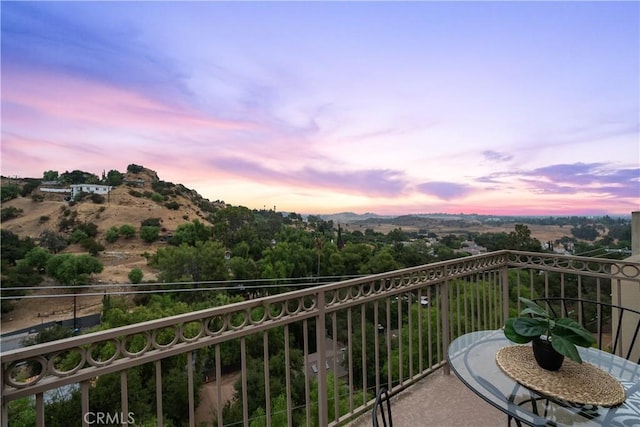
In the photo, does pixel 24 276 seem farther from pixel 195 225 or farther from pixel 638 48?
pixel 638 48

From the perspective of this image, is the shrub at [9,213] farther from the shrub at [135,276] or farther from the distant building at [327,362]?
the distant building at [327,362]

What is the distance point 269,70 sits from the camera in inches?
303

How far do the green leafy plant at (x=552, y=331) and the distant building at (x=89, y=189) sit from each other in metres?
43.7

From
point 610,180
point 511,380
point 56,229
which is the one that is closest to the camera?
point 511,380

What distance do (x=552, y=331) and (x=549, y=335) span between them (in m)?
0.02

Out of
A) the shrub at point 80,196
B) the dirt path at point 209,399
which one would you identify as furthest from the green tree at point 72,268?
the dirt path at point 209,399

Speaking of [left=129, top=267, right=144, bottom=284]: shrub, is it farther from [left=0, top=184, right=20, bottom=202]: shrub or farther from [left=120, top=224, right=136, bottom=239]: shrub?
[left=0, top=184, right=20, bottom=202]: shrub

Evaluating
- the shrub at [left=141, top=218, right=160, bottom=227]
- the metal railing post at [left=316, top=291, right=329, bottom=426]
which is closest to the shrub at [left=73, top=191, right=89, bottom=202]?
the shrub at [left=141, top=218, right=160, bottom=227]

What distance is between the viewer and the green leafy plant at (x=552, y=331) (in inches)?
48.6

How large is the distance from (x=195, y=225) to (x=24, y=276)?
16.3 metres

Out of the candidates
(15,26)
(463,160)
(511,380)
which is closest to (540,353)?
(511,380)

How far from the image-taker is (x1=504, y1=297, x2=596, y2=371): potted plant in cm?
124

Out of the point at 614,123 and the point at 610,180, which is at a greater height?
the point at 614,123

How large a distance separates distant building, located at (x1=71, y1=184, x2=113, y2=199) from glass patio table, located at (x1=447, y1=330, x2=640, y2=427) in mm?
43522
